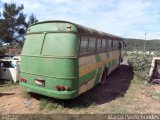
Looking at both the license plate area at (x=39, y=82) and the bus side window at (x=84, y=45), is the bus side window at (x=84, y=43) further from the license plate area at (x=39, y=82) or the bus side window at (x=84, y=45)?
the license plate area at (x=39, y=82)

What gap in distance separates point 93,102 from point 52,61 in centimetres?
224

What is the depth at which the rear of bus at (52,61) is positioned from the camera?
6.75 m

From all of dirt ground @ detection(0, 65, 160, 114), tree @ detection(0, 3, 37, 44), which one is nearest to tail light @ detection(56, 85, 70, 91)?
dirt ground @ detection(0, 65, 160, 114)

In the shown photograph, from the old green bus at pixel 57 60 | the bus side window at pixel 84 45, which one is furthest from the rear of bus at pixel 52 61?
the bus side window at pixel 84 45

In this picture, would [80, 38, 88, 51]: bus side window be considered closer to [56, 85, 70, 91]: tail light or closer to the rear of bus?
the rear of bus

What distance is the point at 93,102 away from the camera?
7848mm

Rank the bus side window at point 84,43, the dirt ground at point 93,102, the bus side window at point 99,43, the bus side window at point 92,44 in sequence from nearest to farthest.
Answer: the dirt ground at point 93,102 < the bus side window at point 84,43 < the bus side window at point 92,44 < the bus side window at point 99,43

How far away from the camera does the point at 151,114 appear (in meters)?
7.06

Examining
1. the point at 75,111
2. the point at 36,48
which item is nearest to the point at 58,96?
the point at 75,111

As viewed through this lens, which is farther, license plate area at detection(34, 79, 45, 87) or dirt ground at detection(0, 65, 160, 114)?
license plate area at detection(34, 79, 45, 87)

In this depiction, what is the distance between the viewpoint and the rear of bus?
6754mm

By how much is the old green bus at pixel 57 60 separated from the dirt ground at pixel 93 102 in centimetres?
51

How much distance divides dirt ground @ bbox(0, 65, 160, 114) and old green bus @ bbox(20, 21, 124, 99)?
51 centimetres

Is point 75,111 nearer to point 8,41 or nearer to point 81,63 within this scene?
point 81,63
